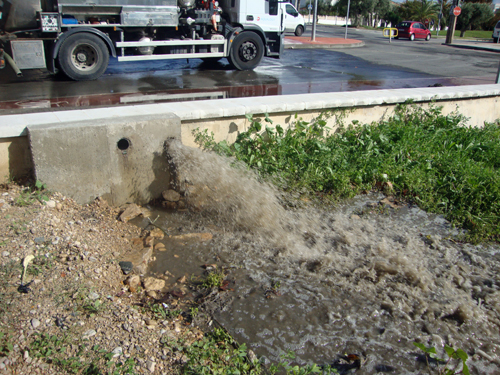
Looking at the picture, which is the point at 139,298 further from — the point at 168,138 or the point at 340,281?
the point at 168,138

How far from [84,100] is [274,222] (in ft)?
14.9

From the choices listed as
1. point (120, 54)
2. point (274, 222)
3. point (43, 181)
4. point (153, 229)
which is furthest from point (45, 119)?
point (120, 54)

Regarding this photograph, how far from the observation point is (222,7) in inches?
509

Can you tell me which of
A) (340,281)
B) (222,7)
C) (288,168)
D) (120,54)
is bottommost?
(340,281)

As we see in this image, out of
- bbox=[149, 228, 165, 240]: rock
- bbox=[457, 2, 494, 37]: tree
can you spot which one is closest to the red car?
bbox=[457, 2, 494, 37]: tree

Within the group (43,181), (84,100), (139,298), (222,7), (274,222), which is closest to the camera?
(139,298)

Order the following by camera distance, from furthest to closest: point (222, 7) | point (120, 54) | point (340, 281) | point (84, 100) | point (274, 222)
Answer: point (222, 7), point (120, 54), point (84, 100), point (274, 222), point (340, 281)

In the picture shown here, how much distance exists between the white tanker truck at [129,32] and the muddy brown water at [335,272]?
5951 mm

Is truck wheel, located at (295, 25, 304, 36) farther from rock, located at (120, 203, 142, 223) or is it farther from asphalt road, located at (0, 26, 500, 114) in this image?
rock, located at (120, 203, 142, 223)

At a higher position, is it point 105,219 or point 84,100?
point 84,100

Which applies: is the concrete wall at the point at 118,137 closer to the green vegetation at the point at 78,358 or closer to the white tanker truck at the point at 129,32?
the green vegetation at the point at 78,358

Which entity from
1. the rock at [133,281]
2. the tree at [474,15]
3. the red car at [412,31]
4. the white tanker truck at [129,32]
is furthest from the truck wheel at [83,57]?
the tree at [474,15]

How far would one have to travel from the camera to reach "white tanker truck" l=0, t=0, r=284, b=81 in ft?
30.9

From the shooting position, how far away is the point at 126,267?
4352 millimetres
